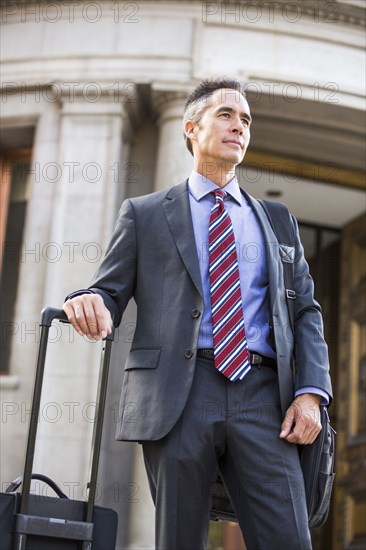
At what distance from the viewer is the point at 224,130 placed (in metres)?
3.59

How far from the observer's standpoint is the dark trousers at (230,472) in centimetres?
310

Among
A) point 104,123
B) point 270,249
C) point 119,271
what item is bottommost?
point 119,271

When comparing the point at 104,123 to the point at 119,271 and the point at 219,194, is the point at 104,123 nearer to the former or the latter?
the point at 219,194

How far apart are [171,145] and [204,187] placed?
14.6 ft

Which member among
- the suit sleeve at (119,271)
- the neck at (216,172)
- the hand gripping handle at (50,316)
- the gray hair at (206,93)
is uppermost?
the gray hair at (206,93)

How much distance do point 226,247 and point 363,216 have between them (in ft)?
24.9

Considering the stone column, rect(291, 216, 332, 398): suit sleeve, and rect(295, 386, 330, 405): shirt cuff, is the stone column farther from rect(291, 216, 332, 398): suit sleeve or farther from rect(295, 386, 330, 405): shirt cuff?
rect(295, 386, 330, 405): shirt cuff

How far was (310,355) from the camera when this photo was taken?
11.1ft

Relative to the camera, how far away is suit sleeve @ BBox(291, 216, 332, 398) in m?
3.31

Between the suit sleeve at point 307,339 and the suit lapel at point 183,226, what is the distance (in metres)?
0.42

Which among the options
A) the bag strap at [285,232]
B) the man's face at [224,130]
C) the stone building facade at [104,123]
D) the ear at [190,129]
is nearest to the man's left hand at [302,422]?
the bag strap at [285,232]

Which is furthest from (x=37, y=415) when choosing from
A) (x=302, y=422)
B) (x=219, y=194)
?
(x=219, y=194)

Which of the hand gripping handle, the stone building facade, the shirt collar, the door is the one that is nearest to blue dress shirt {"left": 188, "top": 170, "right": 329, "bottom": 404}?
the shirt collar

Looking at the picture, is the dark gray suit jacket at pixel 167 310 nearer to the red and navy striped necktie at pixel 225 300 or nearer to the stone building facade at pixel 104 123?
the red and navy striped necktie at pixel 225 300
